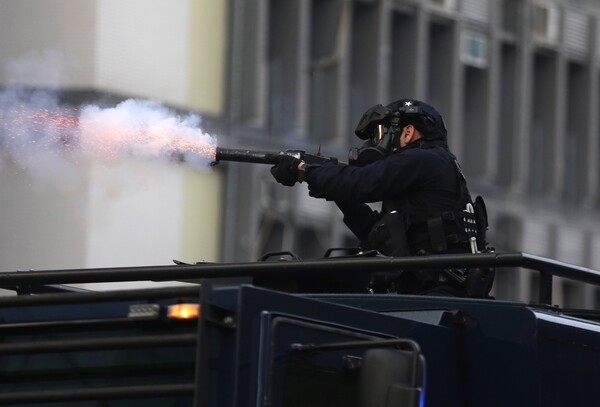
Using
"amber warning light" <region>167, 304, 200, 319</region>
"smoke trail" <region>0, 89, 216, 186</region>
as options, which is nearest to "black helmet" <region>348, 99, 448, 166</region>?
"smoke trail" <region>0, 89, 216, 186</region>

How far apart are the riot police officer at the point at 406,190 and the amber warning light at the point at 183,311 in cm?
186

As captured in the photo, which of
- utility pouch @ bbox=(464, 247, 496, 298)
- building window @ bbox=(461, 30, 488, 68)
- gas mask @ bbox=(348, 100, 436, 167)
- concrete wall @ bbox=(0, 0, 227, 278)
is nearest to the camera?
utility pouch @ bbox=(464, 247, 496, 298)

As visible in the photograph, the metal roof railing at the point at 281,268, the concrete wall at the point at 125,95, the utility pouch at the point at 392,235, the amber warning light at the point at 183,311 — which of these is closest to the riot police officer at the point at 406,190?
the utility pouch at the point at 392,235

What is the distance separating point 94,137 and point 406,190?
2244mm

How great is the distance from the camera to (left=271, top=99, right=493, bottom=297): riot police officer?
679 centimetres

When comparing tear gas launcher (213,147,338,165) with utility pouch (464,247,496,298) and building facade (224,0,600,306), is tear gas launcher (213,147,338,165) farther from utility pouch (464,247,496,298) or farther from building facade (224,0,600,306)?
building facade (224,0,600,306)

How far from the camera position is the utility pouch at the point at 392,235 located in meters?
6.95

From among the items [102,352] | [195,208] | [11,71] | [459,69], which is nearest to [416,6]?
[459,69]

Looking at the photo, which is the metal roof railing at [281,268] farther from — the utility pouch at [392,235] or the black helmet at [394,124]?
the black helmet at [394,124]

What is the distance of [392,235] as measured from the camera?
697 cm

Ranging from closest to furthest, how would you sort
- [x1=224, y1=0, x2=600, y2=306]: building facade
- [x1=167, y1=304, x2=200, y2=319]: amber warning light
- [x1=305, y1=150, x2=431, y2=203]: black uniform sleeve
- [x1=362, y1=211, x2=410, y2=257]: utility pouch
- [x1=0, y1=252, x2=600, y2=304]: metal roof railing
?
1. [x1=167, y1=304, x2=200, y2=319]: amber warning light
2. [x1=0, y1=252, x2=600, y2=304]: metal roof railing
3. [x1=305, y1=150, x2=431, y2=203]: black uniform sleeve
4. [x1=362, y1=211, x2=410, y2=257]: utility pouch
5. [x1=224, y1=0, x2=600, y2=306]: building facade

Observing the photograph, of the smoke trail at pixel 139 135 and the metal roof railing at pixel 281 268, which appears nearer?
the metal roof railing at pixel 281 268

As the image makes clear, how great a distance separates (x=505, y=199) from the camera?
1230 inches

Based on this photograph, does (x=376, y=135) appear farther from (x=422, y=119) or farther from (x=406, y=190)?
(x=406, y=190)
